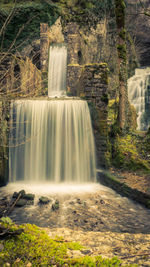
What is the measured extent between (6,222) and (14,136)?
5.12m

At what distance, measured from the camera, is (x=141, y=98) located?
53.5ft

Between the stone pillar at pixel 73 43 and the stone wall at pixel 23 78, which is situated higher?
the stone pillar at pixel 73 43

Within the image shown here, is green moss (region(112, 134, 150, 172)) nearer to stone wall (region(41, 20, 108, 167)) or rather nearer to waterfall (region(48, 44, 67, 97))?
stone wall (region(41, 20, 108, 167))

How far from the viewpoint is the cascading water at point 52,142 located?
8000 millimetres

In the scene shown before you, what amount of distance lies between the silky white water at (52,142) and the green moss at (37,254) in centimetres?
487

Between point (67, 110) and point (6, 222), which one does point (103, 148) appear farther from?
point (6, 222)

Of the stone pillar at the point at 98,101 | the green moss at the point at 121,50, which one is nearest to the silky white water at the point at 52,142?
the stone pillar at the point at 98,101

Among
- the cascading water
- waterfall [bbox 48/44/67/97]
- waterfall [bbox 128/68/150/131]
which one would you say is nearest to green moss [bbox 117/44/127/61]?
the cascading water

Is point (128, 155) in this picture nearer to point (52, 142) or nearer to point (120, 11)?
point (52, 142)

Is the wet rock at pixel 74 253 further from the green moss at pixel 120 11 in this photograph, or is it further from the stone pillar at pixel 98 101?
the green moss at pixel 120 11

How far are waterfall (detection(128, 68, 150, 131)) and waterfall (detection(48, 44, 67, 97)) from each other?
240 inches

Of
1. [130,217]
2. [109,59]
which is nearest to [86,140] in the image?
[130,217]

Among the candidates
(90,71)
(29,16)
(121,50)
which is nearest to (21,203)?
(90,71)

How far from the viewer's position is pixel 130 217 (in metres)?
4.95
